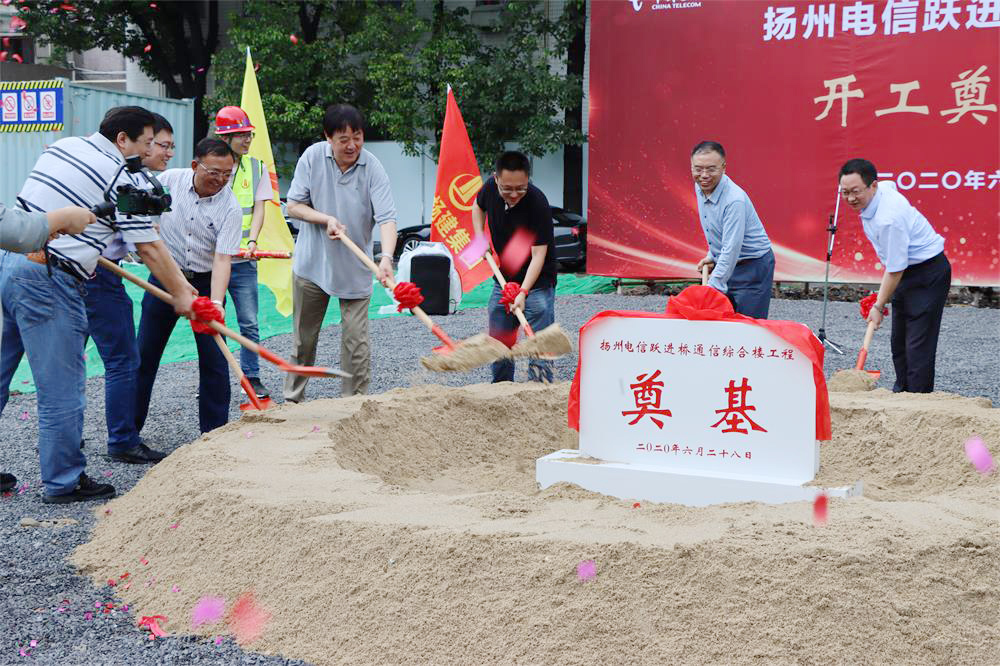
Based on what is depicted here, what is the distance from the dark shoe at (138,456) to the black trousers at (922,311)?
4.14m

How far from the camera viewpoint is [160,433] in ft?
19.3

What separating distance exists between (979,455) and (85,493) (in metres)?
3.88

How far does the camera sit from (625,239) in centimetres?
1247

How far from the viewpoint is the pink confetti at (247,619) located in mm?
3020

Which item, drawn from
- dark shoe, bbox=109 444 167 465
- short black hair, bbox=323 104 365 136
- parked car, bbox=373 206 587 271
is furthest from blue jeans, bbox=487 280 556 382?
parked car, bbox=373 206 587 271

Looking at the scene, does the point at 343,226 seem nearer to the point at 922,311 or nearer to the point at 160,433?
the point at 160,433

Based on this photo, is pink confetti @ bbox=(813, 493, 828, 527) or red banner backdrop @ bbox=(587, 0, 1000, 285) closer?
pink confetti @ bbox=(813, 493, 828, 527)

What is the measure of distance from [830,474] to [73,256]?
3.37 meters

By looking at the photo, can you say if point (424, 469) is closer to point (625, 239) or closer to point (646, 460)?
point (646, 460)

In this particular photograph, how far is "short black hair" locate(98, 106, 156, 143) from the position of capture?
4.33 m

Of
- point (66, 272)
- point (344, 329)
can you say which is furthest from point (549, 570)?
point (344, 329)

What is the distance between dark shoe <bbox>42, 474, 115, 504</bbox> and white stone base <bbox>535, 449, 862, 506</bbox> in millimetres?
1917

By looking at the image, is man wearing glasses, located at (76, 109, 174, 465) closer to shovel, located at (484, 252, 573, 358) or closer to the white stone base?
shovel, located at (484, 252, 573, 358)

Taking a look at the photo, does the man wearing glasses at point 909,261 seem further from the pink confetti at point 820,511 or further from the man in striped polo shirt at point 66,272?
the man in striped polo shirt at point 66,272
